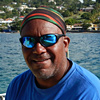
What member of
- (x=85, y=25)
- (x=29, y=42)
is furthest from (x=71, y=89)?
(x=85, y=25)

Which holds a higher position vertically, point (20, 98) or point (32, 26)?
point (32, 26)

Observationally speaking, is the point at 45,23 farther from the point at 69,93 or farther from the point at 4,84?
the point at 4,84

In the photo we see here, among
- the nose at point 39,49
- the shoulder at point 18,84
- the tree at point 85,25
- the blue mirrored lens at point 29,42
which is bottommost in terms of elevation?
the tree at point 85,25

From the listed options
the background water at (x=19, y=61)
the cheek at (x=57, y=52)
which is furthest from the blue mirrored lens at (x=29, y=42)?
the background water at (x=19, y=61)

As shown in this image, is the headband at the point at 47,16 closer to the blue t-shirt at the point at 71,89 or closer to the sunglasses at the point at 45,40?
the sunglasses at the point at 45,40

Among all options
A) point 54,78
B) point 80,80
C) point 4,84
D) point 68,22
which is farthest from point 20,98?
point 68,22

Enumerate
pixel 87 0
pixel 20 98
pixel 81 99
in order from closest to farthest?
pixel 81 99
pixel 20 98
pixel 87 0

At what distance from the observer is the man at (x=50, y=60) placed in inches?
44.0

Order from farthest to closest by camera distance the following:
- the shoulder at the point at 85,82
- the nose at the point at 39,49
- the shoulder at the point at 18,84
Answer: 1. the shoulder at the point at 18,84
2. the nose at the point at 39,49
3. the shoulder at the point at 85,82

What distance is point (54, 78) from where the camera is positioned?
1.19 metres

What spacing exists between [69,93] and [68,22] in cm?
8252

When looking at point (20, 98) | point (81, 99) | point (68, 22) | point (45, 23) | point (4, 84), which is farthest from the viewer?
point (68, 22)

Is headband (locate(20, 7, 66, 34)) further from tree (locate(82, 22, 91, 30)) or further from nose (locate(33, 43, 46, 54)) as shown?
tree (locate(82, 22, 91, 30))

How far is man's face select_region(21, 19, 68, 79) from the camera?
3.82 feet
